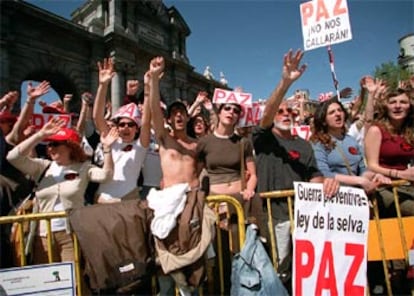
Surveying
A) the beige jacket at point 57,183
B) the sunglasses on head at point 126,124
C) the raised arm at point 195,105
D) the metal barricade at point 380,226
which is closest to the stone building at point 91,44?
the raised arm at point 195,105

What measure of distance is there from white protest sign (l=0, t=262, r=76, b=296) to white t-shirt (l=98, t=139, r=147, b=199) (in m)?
1.01

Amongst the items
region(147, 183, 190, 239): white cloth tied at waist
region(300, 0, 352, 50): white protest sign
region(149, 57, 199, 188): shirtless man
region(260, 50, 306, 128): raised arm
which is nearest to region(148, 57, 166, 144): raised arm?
region(149, 57, 199, 188): shirtless man

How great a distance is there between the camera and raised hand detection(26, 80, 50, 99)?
13.8 ft

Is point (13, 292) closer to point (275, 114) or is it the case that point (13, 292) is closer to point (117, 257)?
point (117, 257)

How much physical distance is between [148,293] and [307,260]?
152 cm

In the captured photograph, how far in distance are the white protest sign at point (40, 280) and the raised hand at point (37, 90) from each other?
2.41 meters

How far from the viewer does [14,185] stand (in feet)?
11.0

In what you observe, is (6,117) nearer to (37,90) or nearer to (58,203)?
(37,90)

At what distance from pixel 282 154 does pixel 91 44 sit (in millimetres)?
19121

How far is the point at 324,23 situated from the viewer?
229 inches

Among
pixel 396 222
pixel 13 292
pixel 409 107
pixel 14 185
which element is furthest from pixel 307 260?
pixel 14 185

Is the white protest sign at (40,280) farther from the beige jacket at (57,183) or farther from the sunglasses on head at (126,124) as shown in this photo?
the sunglasses on head at (126,124)

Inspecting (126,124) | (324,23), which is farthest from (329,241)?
(324,23)

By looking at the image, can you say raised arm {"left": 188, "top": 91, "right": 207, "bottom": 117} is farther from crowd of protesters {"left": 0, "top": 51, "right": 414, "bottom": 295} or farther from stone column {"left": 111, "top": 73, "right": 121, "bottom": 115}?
stone column {"left": 111, "top": 73, "right": 121, "bottom": 115}
